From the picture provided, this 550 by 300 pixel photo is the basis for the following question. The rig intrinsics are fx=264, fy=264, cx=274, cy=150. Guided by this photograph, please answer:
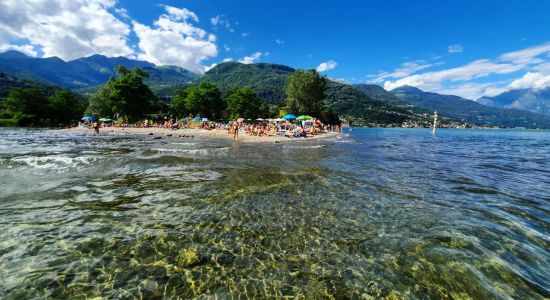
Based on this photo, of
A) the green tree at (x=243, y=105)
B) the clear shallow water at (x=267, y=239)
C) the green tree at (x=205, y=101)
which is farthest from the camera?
the green tree at (x=243, y=105)

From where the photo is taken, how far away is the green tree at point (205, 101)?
80.6 m

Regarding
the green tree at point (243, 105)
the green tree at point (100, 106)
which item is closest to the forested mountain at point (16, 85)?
the green tree at point (100, 106)

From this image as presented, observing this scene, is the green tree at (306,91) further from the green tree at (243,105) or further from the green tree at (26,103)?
the green tree at (26,103)

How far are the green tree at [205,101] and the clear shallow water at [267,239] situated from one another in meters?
71.8

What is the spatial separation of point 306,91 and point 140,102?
2004 inches

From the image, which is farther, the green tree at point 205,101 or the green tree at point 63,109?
the green tree at point 205,101

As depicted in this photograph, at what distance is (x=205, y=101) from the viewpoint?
271 ft

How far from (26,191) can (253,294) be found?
9.91m

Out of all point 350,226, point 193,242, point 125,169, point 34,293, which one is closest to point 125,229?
point 193,242

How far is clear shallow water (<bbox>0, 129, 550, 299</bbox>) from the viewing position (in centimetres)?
457

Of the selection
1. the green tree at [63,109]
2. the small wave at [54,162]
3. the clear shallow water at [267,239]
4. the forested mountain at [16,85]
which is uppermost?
the forested mountain at [16,85]

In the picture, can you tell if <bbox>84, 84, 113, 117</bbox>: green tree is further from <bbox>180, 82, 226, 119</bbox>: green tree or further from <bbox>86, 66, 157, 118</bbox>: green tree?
<bbox>180, 82, 226, 119</bbox>: green tree

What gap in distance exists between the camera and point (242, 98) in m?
82.6

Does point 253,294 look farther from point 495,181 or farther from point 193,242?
point 495,181
